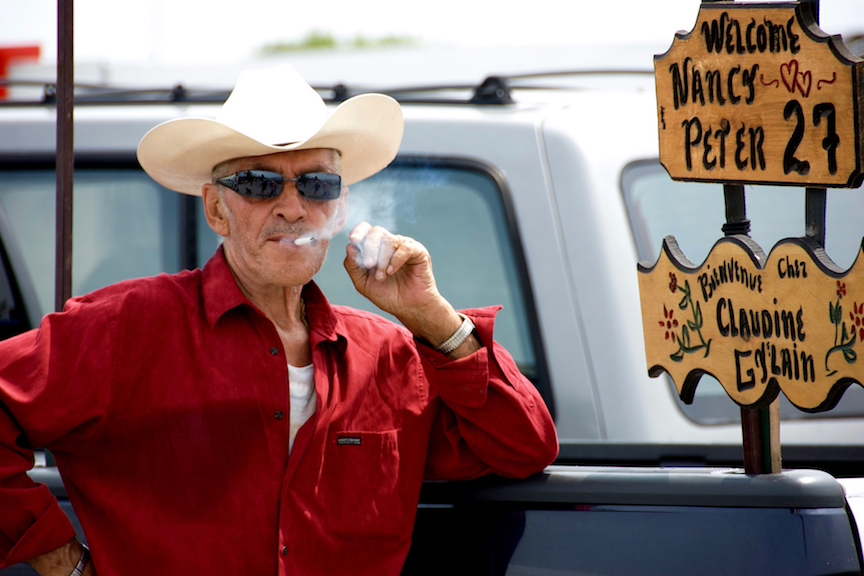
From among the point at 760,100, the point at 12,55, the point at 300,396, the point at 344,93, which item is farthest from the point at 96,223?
the point at 760,100

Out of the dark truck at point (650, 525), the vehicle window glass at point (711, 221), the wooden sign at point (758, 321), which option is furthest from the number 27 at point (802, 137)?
the vehicle window glass at point (711, 221)

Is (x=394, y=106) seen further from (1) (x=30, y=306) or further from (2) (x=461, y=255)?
(1) (x=30, y=306)

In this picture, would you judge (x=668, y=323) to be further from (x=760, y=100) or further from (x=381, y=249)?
(x=381, y=249)

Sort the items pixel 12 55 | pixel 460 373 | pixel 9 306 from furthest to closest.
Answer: pixel 12 55 < pixel 9 306 < pixel 460 373

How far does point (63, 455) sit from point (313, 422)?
19.9 inches

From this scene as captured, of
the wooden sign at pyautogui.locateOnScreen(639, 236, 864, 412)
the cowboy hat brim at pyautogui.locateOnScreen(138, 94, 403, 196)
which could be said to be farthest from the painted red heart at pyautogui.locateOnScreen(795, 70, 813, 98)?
the cowboy hat brim at pyautogui.locateOnScreen(138, 94, 403, 196)

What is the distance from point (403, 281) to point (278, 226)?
0.98 feet

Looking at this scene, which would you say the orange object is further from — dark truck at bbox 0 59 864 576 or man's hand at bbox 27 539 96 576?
man's hand at bbox 27 539 96 576

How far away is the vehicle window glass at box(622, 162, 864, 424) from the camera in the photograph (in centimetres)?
264

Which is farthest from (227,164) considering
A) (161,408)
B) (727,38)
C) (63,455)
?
(727,38)

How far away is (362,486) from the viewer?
1.92 m

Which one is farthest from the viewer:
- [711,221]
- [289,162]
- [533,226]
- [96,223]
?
[96,223]

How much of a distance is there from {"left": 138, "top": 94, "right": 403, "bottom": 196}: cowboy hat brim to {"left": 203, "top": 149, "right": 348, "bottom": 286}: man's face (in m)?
0.04

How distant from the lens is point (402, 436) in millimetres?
1990
